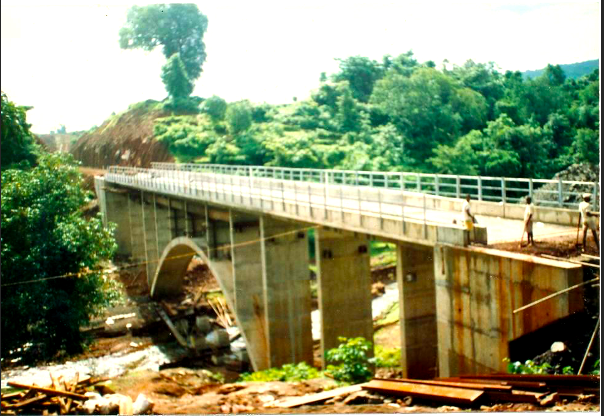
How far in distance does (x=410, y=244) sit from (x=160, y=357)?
1218cm

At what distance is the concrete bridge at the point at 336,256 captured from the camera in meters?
9.18

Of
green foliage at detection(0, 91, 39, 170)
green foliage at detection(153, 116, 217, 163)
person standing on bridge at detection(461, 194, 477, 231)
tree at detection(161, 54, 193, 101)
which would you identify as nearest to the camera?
person standing on bridge at detection(461, 194, 477, 231)

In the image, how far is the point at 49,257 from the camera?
A: 1252 cm

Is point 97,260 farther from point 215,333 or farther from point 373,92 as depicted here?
point 215,333

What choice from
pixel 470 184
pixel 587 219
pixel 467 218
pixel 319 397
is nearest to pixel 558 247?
pixel 587 219

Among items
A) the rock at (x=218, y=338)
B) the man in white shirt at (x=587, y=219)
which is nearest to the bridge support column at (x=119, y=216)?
the rock at (x=218, y=338)

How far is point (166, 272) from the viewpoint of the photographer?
1966 cm

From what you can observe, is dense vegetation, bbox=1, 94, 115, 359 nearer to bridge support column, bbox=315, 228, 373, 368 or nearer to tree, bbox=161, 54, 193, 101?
tree, bbox=161, 54, 193, 101

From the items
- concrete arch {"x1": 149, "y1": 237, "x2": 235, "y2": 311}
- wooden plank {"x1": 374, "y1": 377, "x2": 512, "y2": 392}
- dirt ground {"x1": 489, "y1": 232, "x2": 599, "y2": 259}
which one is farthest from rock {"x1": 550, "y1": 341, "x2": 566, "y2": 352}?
concrete arch {"x1": 149, "y1": 237, "x2": 235, "y2": 311}

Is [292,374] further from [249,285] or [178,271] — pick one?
[178,271]

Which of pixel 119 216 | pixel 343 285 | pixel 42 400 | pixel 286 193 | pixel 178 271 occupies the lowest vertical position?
pixel 178 271

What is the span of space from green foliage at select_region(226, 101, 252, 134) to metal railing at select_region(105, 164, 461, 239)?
5.10 ft

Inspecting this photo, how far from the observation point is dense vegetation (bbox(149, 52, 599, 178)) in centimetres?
1112

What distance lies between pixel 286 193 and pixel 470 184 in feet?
18.9
